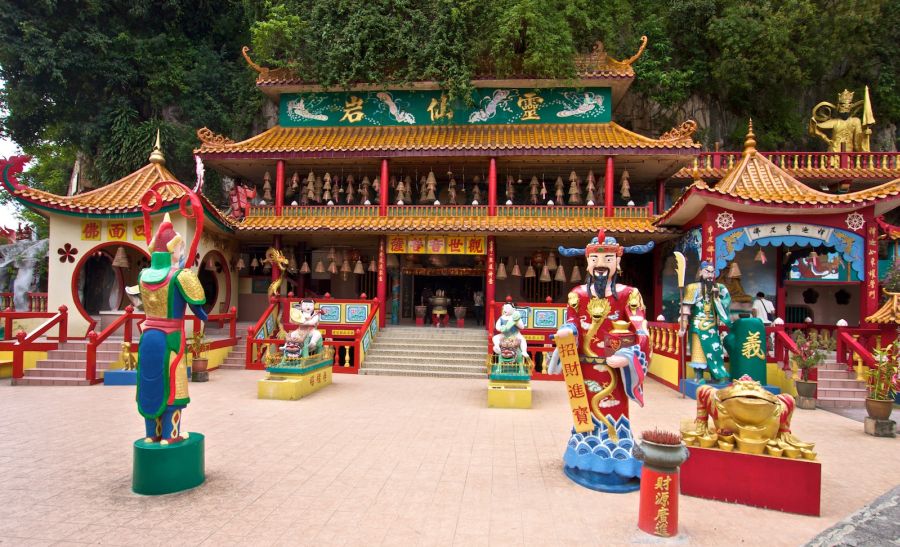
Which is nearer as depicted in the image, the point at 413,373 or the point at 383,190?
the point at 413,373

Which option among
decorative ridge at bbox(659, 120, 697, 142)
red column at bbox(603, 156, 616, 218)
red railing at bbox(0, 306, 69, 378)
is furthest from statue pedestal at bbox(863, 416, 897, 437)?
red railing at bbox(0, 306, 69, 378)

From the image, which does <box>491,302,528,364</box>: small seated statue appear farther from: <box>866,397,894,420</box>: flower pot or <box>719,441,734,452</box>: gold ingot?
<box>866,397,894,420</box>: flower pot

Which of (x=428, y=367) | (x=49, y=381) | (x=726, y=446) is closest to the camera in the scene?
(x=726, y=446)

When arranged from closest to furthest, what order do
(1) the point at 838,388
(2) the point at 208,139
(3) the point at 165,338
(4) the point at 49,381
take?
(3) the point at 165,338 < (1) the point at 838,388 < (4) the point at 49,381 < (2) the point at 208,139

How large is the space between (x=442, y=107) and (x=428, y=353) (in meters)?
8.04

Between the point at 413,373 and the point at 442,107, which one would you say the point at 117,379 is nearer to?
the point at 413,373

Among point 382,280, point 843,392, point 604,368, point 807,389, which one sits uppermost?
point 382,280

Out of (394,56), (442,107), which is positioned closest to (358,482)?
(442,107)

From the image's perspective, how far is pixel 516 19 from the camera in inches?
586

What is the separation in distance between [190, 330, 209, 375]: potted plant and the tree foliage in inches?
345

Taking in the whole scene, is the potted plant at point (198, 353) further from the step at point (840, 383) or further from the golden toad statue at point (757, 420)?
the step at point (840, 383)

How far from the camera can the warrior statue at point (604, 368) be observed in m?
5.24

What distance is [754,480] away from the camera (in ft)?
15.8

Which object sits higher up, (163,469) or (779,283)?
(779,283)
